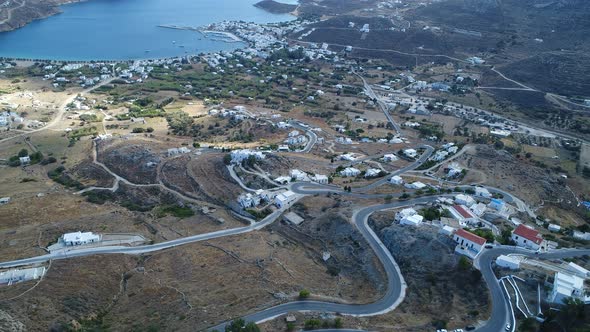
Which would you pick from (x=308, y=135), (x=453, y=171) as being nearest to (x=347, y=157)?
(x=308, y=135)

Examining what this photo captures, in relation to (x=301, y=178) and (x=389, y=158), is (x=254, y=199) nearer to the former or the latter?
(x=301, y=178)

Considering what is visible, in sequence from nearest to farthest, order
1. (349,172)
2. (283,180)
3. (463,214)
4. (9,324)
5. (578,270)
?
(9,324), (578,270), (463,214), (283,180), (349,172)

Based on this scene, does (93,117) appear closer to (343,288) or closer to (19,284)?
(19,284)

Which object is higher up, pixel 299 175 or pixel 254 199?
pixel 299 175

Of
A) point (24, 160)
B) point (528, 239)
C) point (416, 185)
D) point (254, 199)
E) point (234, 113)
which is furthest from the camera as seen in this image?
point (234, 113)

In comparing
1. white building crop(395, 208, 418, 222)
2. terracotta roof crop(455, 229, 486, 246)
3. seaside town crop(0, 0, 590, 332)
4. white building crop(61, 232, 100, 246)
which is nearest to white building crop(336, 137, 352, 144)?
seaside town crop(0, 0, 590, 332)

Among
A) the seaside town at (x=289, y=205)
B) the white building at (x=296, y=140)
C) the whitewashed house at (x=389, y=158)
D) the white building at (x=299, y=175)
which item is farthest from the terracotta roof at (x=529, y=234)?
the white building at (x=296, y=140)

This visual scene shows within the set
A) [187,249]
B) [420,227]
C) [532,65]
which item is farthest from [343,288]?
[532,65]
